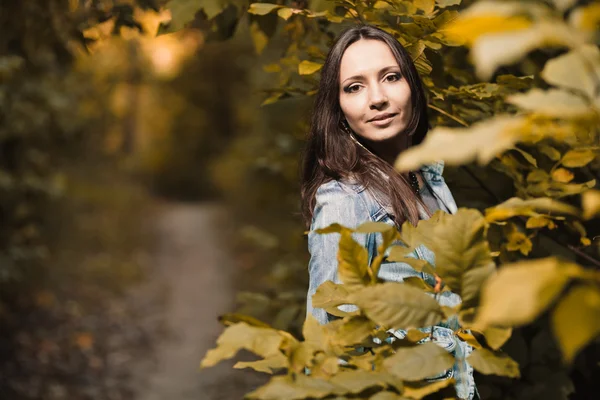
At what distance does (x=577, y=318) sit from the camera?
0.60m

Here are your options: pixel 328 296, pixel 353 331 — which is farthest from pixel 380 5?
pixel 353 331

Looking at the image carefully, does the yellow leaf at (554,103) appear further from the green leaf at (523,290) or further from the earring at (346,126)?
the earring at (346,126)

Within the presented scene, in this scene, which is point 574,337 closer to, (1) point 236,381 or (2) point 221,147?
(1) point 236,381

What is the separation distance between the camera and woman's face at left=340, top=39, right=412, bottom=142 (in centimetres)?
181

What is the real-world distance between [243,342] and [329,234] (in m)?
0.61

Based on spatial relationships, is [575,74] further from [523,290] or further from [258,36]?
[258,36]

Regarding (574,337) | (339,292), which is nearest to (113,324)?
(339,292)

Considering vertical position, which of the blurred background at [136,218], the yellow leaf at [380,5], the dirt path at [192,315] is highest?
the yellow leaf at [380,5]

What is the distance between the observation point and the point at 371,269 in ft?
3.67

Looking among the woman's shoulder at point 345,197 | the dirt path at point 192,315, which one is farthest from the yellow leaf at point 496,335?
the dirt path at point 192,315

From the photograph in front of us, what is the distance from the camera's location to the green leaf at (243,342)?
97 cm

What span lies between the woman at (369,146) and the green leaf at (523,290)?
97 cm

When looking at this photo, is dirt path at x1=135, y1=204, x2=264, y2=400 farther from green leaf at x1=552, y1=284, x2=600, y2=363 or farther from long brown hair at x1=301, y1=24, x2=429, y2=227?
→ green leaf at x1=552, y1=284, x2=600, y2=363

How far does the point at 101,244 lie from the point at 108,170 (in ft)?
18.7
